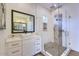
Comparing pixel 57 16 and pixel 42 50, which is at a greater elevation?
pixel 57 16

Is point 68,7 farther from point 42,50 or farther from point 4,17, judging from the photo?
point 4,17

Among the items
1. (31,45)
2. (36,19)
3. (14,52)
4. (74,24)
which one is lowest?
(14,52)

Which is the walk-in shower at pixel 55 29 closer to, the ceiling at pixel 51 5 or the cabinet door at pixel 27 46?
the ceiling at pixel 51 5

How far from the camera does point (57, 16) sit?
2250 millimetres

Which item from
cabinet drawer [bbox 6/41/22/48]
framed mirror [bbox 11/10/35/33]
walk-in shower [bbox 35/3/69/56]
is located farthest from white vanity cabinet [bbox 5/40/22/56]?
walk-in shower [bbox 35/3/69/56]

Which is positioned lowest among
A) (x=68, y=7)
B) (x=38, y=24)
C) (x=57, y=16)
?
(x=38, y=24)

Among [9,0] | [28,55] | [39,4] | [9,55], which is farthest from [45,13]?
[9,55]

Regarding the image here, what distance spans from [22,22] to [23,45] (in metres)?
0.44

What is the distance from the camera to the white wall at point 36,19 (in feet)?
6.61

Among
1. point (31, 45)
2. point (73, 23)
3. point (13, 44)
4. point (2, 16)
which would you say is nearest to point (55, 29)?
point (73, 23)

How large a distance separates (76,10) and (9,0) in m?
1.27

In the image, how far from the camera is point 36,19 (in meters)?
2.26

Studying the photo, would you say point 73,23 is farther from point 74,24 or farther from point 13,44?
point 13,44

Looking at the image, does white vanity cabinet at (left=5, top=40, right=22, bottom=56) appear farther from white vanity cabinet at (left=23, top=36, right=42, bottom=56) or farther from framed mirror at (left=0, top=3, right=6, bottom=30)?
framed mirror at (left=0, top=3, right=6, bottom=30)
